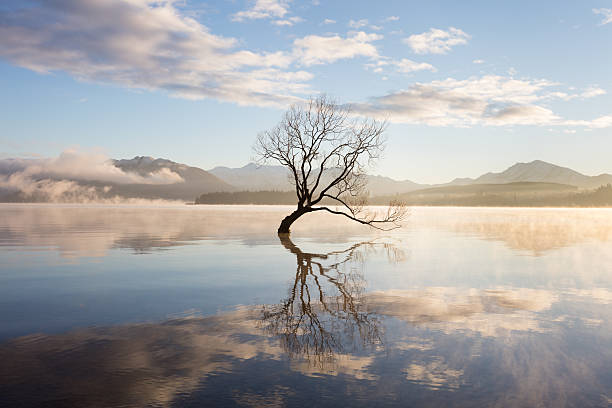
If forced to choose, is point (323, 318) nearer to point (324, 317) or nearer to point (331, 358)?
point (324, 317)

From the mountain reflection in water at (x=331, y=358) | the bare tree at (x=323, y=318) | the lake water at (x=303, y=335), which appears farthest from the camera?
the bare tree at (x=323, y=318)

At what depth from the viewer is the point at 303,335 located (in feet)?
30.4

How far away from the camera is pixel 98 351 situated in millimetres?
8305

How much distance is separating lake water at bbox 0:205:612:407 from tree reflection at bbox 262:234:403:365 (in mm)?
52

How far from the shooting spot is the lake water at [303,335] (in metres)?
6.60

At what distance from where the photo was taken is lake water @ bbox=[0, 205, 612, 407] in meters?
6.60

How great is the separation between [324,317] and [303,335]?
1.60 m

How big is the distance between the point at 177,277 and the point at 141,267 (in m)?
3.21

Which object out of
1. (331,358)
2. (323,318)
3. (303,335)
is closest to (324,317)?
(323,318)

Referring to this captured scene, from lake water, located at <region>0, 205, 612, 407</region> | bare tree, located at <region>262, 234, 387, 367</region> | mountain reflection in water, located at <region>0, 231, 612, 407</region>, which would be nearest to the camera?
mountain reflection in water, located at <region>0, 231, 612, 407</region>

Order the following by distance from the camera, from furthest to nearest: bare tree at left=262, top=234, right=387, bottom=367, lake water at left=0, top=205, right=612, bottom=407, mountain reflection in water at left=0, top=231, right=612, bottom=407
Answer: bare tree at left=262, top=234, right=387, bottom=367 < lake water at left=0, top=205, right=612, bottom=407 < mountain reflection in water at left=0, top=231, right=612, bottom=407

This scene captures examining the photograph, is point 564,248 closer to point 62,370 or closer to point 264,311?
point 264,311

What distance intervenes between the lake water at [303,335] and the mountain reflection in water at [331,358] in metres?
0.03

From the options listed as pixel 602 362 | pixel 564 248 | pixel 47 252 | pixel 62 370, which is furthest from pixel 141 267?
pixel 564 248
